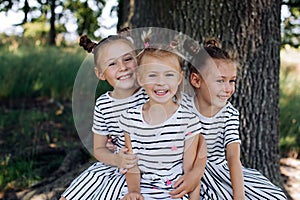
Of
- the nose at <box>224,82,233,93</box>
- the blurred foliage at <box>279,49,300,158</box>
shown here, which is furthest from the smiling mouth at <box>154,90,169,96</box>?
the blurred foliage at <box>279,49,300,158</box>

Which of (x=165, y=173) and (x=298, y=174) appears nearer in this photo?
(x=165, y=173)

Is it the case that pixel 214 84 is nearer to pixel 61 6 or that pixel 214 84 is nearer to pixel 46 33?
pixel 61 6

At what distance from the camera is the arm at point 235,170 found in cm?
234

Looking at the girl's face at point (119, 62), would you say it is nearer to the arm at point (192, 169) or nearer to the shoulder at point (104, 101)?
the shoulder at point (104, 101)

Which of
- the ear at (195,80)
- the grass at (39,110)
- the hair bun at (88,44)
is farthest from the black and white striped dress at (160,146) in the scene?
the grass at (39,110)

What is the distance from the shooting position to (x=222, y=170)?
251 cm

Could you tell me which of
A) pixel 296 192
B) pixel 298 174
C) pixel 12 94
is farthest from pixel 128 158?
pixel 12 94

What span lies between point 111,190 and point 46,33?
336 inches

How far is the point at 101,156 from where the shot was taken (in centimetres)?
243

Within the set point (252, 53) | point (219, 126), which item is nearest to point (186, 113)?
point (219, 126)

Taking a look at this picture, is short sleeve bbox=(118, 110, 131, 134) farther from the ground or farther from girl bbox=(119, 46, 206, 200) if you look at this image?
the ground

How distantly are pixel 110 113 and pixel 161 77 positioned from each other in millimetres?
425

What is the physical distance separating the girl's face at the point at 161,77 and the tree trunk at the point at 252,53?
1335mm

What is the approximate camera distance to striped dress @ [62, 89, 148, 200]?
93.4 inches
